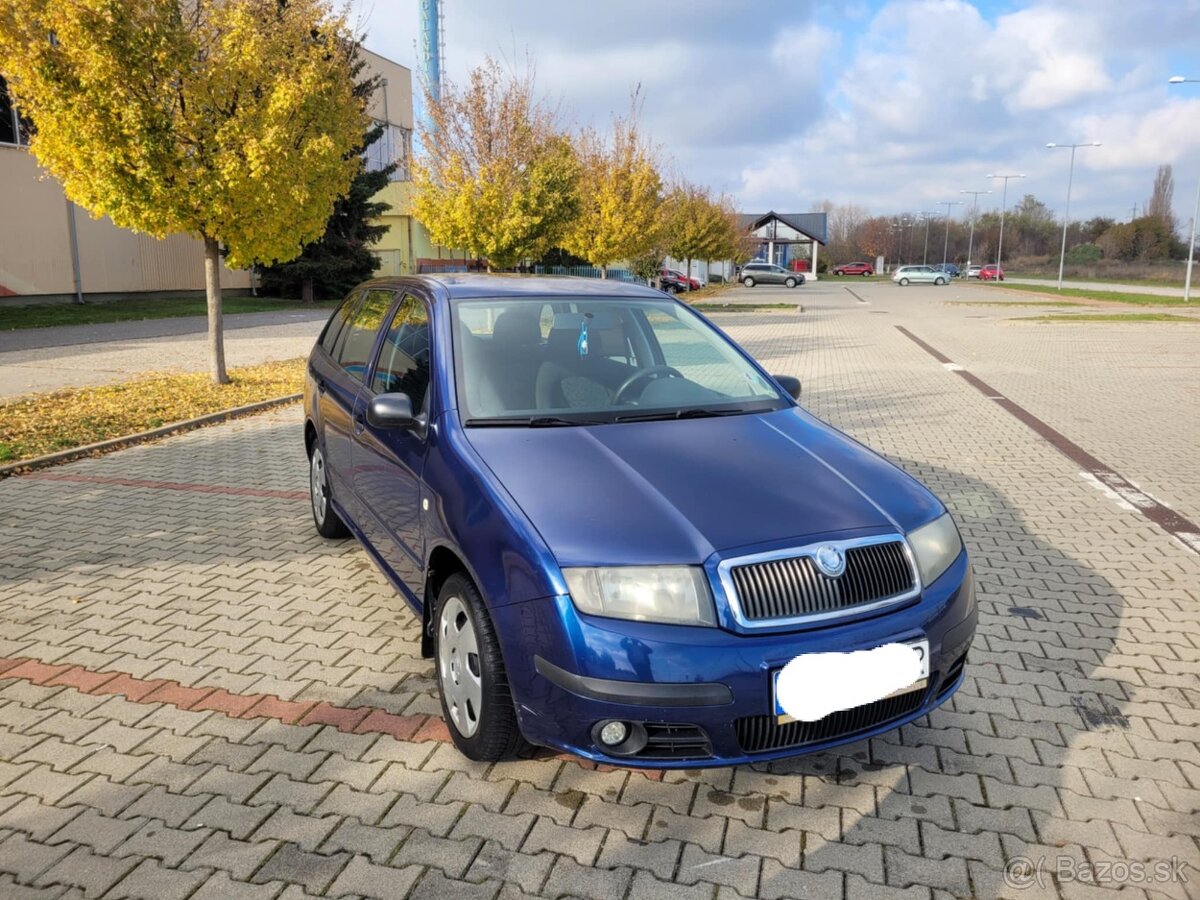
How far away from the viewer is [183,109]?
10078 mm

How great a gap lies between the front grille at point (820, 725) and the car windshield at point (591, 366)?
1419mm

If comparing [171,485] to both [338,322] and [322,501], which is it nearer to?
[322,501]

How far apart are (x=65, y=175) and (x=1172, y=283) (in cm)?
7049

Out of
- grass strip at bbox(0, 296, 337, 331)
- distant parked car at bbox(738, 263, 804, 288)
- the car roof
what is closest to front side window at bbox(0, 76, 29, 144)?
grass strip at bbox(0, 296, 337, 331)

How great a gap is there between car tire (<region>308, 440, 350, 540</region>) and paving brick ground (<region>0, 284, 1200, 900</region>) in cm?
11

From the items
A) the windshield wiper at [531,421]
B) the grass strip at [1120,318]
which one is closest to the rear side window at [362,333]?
the windshield wiper at [531,421]

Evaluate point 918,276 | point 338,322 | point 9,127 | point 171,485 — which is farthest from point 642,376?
point 918,276

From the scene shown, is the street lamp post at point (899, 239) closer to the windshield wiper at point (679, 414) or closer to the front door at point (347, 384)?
the front door at point (347, 384)

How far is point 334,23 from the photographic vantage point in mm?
11781

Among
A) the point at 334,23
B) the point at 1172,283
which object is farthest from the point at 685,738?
the point at 1172,283

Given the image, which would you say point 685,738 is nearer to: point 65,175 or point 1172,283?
point 65,175

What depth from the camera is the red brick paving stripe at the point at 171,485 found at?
→ 674cm

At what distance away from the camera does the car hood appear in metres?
2.70

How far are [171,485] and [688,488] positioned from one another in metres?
5.50
